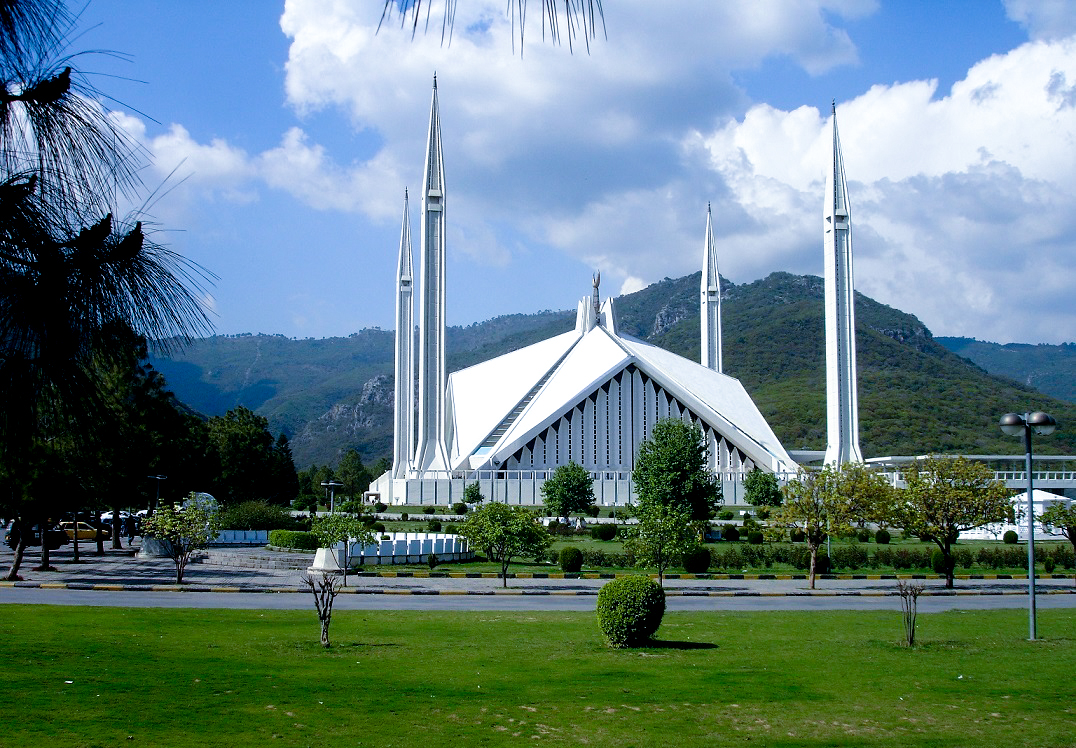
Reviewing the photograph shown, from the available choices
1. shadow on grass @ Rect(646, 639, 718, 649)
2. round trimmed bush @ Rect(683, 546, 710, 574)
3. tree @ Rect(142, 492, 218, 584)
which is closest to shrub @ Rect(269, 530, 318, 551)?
tree @ Rect(142, 492, 218, 584)

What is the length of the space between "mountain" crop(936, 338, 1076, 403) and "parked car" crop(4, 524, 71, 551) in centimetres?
13908

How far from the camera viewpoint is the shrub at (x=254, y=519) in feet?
106

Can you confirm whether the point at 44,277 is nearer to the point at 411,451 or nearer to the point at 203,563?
the point at 203,563

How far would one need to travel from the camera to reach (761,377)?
83625mm

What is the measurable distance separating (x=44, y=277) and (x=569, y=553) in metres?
18.9

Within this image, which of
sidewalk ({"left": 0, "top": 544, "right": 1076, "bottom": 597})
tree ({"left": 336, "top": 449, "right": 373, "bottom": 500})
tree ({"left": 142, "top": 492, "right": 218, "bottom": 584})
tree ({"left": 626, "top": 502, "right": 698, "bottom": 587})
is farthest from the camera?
tree ({"left": 336, "top": 449, "right": 373, "bottom": 500})

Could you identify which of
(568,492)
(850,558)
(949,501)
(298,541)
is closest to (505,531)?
(298,541)

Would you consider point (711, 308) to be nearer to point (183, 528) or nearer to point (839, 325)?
point (839, 325)

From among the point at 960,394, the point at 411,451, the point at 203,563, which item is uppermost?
the point at 960,394

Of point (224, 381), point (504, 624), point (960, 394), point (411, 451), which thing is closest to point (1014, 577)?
point (504, 624)

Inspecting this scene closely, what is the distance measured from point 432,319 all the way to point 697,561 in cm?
2519

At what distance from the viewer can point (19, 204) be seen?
9.92 feet

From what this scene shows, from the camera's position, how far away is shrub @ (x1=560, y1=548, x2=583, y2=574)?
21.4 meters

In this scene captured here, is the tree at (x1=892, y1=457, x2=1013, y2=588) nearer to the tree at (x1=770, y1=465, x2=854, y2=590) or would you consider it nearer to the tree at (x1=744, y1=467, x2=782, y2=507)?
the tree at (x1=770, y1=465, x2=854, y2=590)
